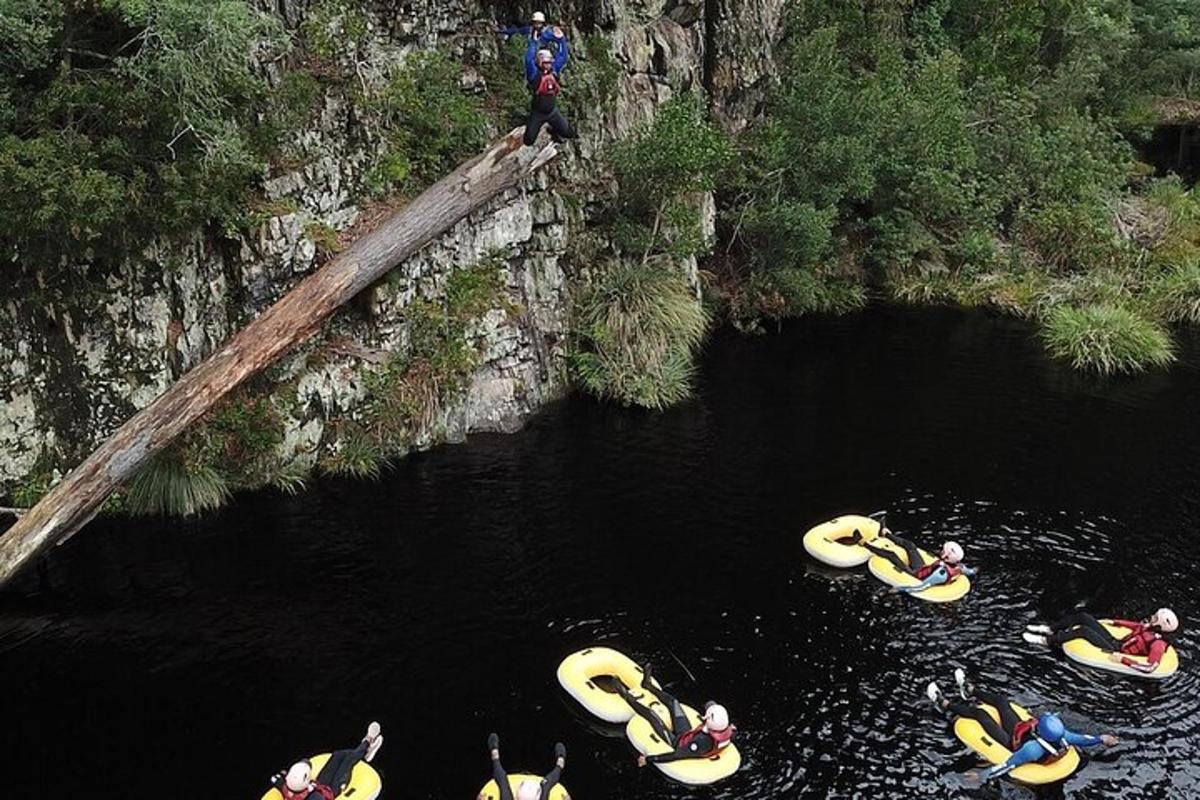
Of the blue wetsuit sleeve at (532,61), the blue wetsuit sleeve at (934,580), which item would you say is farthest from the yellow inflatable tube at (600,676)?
the blue wetsuit sleeve at (532,61)

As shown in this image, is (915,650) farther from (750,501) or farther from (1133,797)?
(750,501)

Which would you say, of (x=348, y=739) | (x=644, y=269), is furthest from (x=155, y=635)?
(x=644, y=269)

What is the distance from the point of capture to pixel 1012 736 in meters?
13.3

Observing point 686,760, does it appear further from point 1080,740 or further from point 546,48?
point 546,48

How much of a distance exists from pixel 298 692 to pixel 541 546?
5117mm

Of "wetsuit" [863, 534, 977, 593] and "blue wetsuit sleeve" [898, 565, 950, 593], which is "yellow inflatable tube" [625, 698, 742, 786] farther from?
"wetsuit" [863, 534, 977, 593]

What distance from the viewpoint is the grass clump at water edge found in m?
26.4

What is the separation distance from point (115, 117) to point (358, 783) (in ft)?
35.9

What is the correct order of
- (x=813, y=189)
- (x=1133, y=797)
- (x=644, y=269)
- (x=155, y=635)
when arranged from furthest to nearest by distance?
(x=813, y=189) < (x=644, y=269) < (x=155, y=635) < (x=1133, y=797)

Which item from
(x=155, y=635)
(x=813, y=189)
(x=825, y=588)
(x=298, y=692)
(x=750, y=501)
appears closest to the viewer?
(x=298, y=692)

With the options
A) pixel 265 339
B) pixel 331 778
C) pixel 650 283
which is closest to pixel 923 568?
pixel 331 778

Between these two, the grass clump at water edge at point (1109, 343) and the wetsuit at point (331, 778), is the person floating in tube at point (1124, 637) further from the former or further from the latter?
the grass clump at water edge at point (1109, 343)

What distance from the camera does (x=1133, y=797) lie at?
12.9 metres

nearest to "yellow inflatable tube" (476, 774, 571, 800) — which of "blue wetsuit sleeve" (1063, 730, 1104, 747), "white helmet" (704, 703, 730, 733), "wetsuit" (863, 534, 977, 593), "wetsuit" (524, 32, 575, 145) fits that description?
"white helmet" (704, 703, 730, 733)
